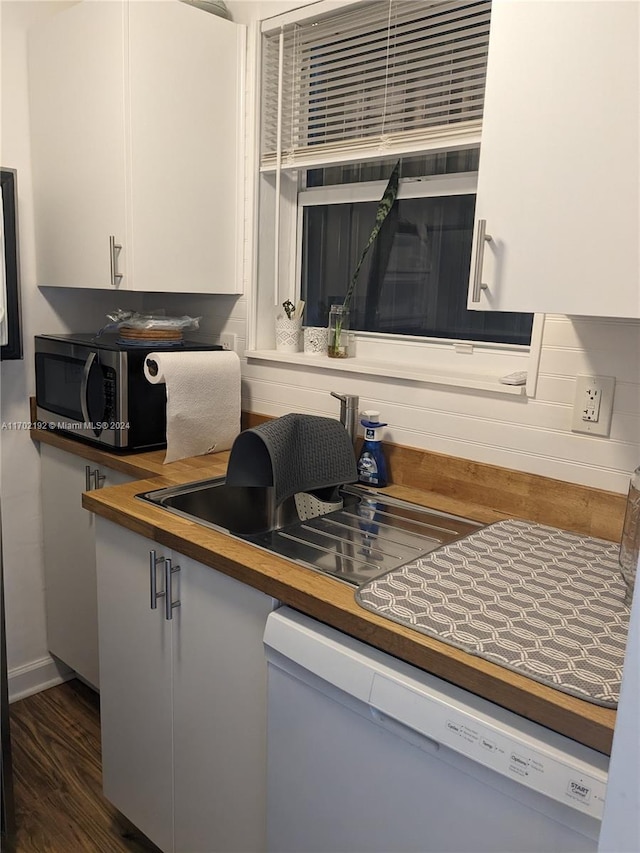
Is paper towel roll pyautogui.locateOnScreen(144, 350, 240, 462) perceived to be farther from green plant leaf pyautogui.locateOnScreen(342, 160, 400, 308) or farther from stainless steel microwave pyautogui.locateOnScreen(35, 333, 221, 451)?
green plant leaf pyautogui.locateOnScreen(342, 160, 400, 308)

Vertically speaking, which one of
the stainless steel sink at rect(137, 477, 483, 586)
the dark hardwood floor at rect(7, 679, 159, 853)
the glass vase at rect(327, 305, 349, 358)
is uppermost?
the glass vase at rect(327, 305, 349, 358)

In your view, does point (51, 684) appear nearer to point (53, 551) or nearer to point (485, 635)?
point (53, 551)

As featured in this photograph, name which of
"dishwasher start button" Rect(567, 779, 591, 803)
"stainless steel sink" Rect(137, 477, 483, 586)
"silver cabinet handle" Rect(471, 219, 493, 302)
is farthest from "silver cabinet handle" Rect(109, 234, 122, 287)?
"dishwasher start button" Rect(567, 779, 591, 803)

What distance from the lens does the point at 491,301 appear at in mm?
1217

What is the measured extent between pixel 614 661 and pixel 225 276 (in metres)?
1.64

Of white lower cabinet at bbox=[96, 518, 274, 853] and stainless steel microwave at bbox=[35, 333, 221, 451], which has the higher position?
stainless steel microwave at bbox=[35, 333, 221, 451]

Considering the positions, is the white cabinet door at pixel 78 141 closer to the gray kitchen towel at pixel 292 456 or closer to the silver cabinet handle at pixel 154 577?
the gray kitchen towel at pixel 292 456

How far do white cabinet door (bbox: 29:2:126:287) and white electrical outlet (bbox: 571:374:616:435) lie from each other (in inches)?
51.1

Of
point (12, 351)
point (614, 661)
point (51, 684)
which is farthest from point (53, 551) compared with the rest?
point (614, 661)

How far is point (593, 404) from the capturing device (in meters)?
1.45

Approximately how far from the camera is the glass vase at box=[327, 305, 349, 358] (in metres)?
2.06

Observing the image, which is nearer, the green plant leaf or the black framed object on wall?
the green plant leaf

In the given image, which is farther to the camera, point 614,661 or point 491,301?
point 491,301

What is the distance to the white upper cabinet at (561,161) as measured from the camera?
3.37 ft
